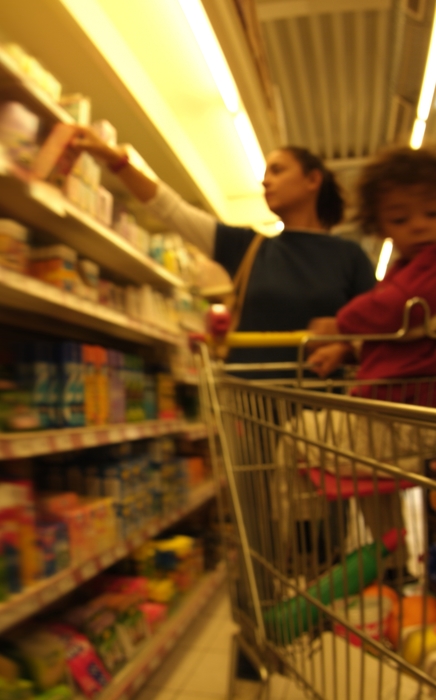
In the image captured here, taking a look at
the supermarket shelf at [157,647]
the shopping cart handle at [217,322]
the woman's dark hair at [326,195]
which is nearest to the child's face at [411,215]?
the shopping cart handle at [217,322]

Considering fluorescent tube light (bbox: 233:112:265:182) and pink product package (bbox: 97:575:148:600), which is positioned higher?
fluorescent tube light (bbox: 233:112:265:182)

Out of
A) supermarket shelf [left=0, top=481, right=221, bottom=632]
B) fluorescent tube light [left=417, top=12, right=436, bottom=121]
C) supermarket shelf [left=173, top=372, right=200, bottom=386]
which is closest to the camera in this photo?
supermarket shelf [left=0, top=481, right=221, bottom=632]

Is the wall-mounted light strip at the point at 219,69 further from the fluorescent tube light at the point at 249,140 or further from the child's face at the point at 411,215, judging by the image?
the child's face at the point at 411,215

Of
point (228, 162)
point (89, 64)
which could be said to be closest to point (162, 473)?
point (89, 64)

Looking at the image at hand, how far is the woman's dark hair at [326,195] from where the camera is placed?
1.64 meters

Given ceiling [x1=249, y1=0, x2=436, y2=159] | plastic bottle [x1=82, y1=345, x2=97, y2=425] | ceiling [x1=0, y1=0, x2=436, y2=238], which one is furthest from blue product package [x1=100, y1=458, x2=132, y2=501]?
ceiling [x1=249, y1=0, x2=436, y2=159]

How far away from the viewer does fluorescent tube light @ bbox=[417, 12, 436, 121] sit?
7.39 feet

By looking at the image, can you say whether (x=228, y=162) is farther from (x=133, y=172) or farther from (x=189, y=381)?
(x=133, y=172)

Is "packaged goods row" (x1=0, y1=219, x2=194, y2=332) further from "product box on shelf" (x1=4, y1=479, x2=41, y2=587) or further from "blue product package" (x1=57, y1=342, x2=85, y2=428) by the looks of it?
"product box on shelf" (x1=4, y1=479, x2=41, y2=587)

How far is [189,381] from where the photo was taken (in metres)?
2.70

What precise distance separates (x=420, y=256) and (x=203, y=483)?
6.98 feet

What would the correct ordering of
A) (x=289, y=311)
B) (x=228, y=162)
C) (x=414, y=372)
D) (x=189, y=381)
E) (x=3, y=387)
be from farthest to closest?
(x=228, y=162) → (x=189, y=381) → (x=289, y=311) → (x=3, y=387) → (x=414, y=372)

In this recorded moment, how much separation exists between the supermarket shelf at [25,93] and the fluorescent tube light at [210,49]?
0.67 m

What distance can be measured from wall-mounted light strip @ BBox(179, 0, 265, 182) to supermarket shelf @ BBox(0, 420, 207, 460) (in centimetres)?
156
